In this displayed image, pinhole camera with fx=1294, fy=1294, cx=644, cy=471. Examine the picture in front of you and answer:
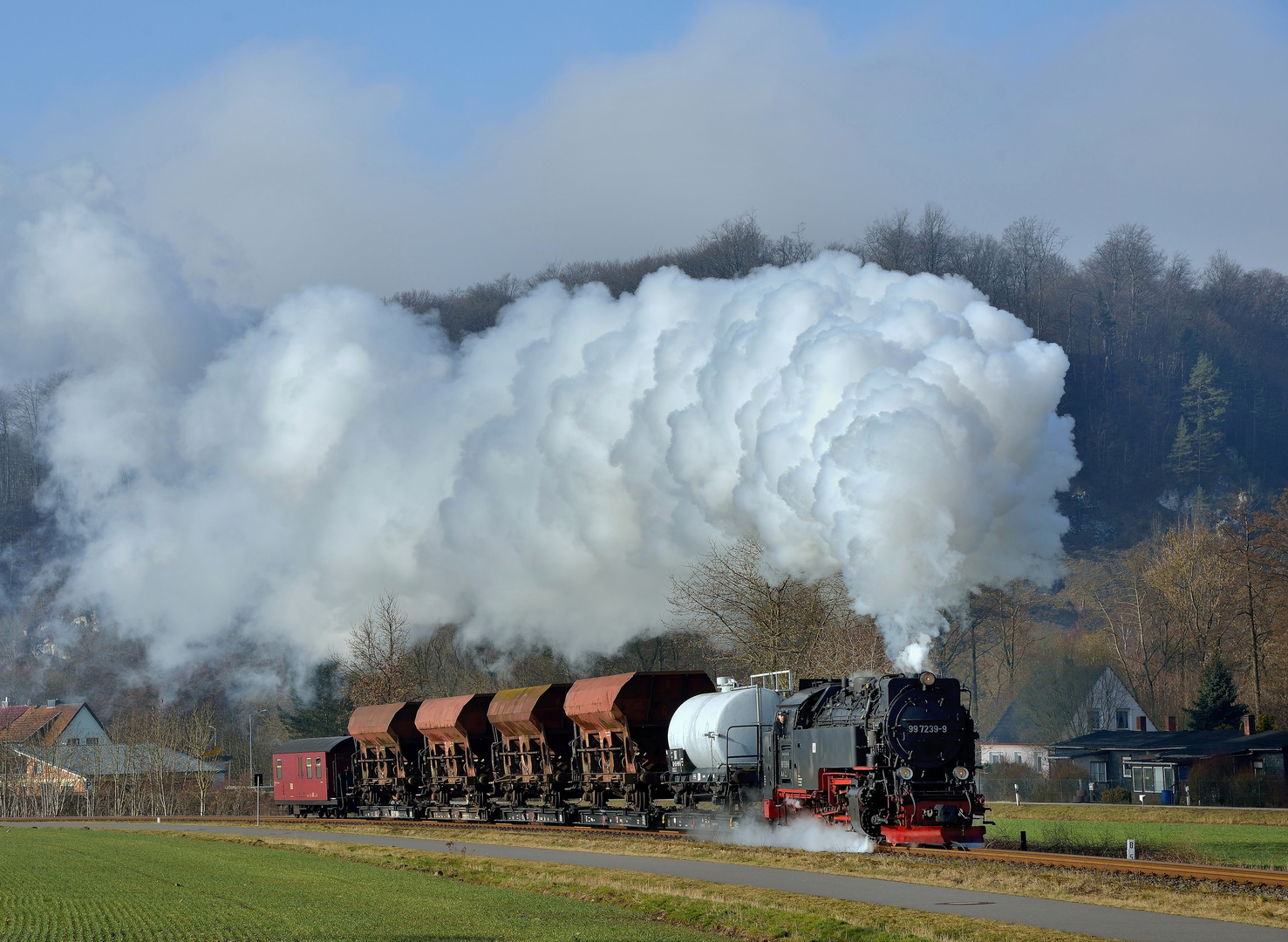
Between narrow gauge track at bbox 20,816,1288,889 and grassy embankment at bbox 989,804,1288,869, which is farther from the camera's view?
grassy embankment at bbox 989,804,1288,869

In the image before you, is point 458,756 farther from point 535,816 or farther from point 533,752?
point 533,752

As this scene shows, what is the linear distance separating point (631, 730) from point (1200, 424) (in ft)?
352

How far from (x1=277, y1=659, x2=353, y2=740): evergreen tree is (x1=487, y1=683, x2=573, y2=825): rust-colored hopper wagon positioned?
42.8 m

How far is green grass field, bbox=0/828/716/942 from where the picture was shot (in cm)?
1822

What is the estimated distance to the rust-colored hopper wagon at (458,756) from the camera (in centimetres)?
4375

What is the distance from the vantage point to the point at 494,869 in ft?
87.2

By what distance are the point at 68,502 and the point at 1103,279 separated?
107 metres

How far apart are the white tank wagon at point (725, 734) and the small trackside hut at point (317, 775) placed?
25323 millimetres

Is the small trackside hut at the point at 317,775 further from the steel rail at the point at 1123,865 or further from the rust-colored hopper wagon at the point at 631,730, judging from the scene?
the steel rail at the point at 1123,865

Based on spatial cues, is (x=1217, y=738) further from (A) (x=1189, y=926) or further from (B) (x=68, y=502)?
(B) (x=68, y=502)

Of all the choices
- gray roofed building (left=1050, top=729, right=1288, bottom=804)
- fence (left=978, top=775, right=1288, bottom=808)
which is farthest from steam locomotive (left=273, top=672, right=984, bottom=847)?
gray roofed building (left=1050, top=729, right=1288, bottom=804)

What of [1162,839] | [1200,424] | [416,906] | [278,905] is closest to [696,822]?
[416,906]

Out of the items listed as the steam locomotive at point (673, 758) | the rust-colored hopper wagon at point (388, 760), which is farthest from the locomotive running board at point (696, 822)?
the rust-colored hopper wagon at point (388, 760)

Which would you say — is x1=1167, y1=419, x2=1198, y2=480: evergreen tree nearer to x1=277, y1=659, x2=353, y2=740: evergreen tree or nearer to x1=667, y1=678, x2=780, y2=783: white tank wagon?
x1=277, y1=659, x2=353, y2=740: evergreen tree
